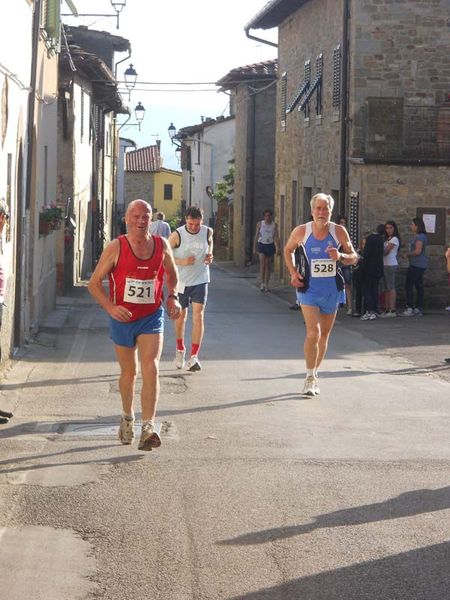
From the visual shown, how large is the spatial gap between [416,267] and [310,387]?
10706 millimetres

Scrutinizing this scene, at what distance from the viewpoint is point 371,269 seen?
2042 cm

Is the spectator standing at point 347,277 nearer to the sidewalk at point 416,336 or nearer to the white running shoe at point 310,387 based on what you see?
the sidewalk at point 416,336

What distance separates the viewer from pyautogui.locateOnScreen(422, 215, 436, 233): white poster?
2261 cm

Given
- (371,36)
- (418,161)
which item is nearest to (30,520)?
(418,161)

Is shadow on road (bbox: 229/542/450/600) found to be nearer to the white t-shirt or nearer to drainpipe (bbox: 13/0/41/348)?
drainpipe (bbox: 13/0/41/348)

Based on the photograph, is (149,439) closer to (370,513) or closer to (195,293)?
(370,513)

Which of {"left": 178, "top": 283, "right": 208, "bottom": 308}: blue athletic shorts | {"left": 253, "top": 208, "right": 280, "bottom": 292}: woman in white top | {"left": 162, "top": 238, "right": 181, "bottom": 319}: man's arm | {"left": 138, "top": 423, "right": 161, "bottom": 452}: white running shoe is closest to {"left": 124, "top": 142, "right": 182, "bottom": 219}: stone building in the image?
{"left": 253, "top": 208, "right": 280, "bottom": 292}: woman in white top

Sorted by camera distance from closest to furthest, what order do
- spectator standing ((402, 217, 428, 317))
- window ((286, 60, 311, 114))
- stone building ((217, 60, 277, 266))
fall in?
spectator standing ((402, 217, 428, 317)), window ((286, 60, 311, 114)), stone building ((217, 60, 277, 266))

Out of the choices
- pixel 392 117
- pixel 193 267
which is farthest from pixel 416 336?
pixel 392 117

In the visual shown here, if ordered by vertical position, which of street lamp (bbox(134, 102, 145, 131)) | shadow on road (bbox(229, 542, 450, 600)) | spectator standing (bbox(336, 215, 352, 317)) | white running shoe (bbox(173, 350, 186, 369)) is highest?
street lamp (bbox(134, 102, 145, 131))

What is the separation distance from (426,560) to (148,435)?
2798 mm

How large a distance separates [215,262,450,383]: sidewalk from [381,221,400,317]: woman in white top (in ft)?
1.46

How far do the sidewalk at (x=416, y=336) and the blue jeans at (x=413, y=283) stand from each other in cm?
32

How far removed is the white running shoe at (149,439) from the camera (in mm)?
8188
